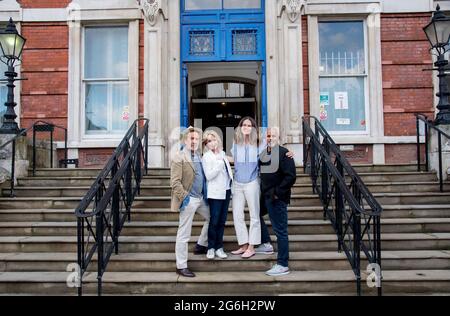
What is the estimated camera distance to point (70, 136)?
9539mm

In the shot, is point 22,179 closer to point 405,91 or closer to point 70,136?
point 70,136

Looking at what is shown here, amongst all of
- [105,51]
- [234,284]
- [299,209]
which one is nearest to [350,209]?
[299,209]

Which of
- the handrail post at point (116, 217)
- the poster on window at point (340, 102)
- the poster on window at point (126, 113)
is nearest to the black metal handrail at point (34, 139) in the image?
the poster on window at point (126, 113)

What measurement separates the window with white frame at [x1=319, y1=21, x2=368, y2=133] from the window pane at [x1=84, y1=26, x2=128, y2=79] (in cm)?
452

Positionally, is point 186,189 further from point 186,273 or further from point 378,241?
point 378,241

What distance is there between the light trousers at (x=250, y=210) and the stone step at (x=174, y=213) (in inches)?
41.5

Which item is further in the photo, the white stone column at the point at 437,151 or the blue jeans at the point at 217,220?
the white stone column at the point at 437,151

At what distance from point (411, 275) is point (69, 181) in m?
5.76

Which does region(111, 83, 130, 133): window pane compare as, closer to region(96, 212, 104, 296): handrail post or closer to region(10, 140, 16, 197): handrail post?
region(10, 140, 16, 197): handrail post

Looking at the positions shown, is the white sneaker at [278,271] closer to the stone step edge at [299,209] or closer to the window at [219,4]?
the stone step edge at [299,209]

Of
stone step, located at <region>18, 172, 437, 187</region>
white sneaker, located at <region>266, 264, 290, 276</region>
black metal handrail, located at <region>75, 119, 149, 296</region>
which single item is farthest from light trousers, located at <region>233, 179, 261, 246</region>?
stone step, located at <region>18, 172, 437, 187</region>

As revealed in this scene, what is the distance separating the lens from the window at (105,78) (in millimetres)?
9844

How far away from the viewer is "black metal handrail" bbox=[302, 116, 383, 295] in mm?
4930

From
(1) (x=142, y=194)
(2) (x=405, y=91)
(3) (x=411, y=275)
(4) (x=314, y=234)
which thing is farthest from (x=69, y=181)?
(2) (x=405, y=91)
